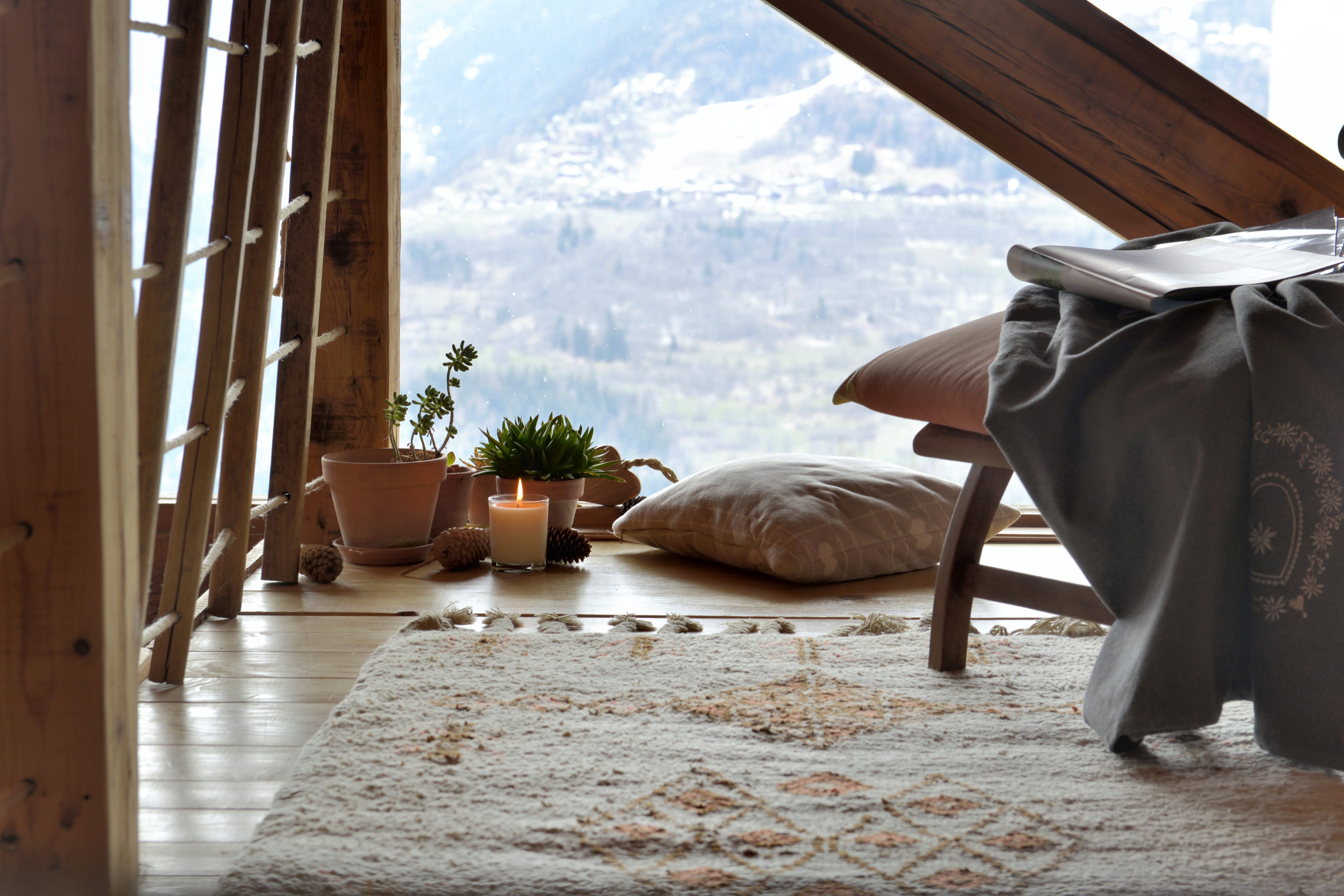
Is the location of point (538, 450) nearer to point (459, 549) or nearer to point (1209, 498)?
point (459, 549)

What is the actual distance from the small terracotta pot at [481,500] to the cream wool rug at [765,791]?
0.79m

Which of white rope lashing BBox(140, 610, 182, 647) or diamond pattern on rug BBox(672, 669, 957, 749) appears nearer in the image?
diamond pattern on rug BBox(672, 669, 957, 749)

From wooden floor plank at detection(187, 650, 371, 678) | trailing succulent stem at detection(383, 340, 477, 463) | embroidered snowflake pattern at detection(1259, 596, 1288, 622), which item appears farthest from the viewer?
trailing succulent stem at detection(383, 340, 477, 463)

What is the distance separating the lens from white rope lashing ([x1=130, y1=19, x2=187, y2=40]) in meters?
1.01

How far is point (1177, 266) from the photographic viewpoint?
116 centimetres

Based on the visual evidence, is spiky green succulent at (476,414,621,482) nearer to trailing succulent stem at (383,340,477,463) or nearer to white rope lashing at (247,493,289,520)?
trailing succulent stem at (383,340,477,463)

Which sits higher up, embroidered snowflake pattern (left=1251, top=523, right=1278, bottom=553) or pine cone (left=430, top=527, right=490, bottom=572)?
embroidered snowflake pattern (left=1251, top=523, right=1278, bottom=553)

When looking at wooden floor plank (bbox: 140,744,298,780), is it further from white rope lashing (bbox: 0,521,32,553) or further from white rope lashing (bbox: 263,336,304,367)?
white rope lashing (bbox: 263,336,304,367)

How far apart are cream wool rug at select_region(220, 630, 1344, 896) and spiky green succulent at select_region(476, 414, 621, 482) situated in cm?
70

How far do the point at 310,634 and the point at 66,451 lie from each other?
0.80 metres

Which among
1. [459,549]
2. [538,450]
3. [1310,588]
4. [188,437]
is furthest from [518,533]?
[1310,588]

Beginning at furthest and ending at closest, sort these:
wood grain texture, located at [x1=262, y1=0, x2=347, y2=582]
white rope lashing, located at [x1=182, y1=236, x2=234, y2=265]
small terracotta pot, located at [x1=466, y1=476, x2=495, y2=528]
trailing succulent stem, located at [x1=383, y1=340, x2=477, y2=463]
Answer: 1. small terracotta pot, located at [x1=466, y1=476, x2=495, y2=528]
2. trailing succulent stem, located at [x1=383, y1=340, x2=477, y2=463]
3. wood grain texture, located at [x1=262, y1=0, x2=347, y2=582]
4. white rope lashing, located at [x1=182, y1=236, x2=234, y2=265]

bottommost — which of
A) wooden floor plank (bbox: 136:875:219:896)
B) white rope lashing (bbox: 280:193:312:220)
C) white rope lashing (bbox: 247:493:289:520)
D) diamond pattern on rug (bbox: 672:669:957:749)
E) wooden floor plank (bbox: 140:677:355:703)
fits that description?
wooden floor plank (bbox: 136:875:219:896)

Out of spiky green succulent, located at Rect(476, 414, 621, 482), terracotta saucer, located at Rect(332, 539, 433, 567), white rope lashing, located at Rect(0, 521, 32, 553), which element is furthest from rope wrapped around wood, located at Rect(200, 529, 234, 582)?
white rope lashing, located at Rect(0, 521, 32, 553)
